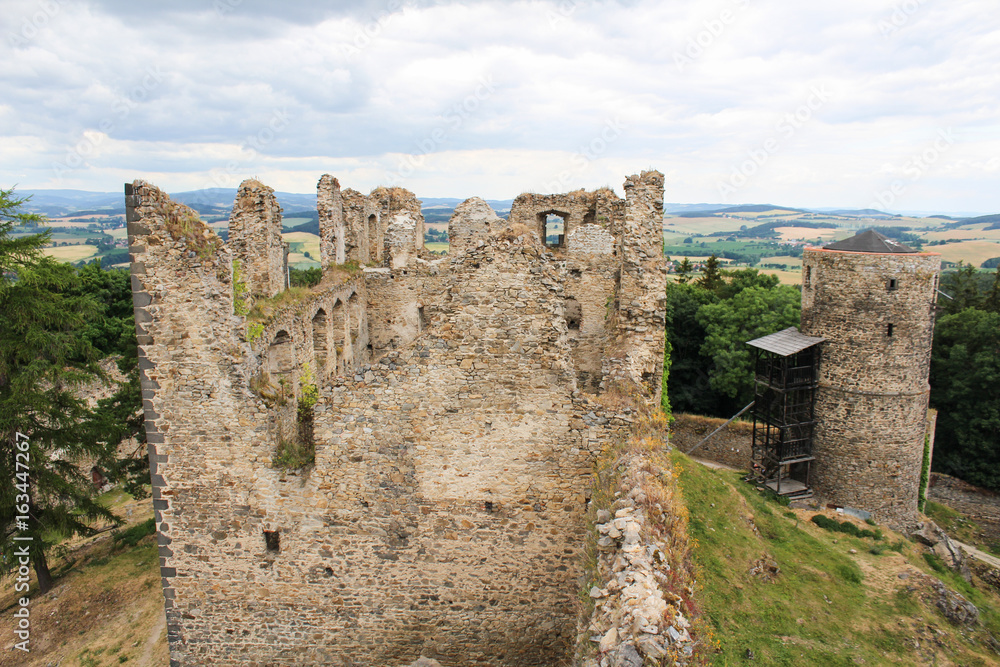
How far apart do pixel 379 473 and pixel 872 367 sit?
67.9 feet

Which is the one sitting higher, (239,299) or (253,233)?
→ (253,233)

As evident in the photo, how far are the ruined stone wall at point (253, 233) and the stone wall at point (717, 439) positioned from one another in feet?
64.1

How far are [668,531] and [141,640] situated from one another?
36.3 ft

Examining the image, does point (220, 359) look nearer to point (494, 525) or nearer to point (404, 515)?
Result: point (404, 515)

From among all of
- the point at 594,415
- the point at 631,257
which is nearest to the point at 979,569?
the point at 631,257

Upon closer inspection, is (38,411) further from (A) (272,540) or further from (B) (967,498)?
(B) (967,498)

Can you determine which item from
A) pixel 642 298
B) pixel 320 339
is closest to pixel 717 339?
pixel 642 298

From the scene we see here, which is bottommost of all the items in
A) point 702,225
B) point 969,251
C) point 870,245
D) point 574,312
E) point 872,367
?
point 872,367

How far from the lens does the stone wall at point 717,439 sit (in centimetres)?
2550

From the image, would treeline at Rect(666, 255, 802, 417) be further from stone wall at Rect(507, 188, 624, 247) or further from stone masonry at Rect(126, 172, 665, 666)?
stone masonry at Rect(126, 172, 665, 666)

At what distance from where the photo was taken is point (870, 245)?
70.7ft

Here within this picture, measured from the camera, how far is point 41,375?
13.1 metres

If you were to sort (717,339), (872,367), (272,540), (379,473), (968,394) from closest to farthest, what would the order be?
(379,473) → (272,540) → (872,367) → (968,394) → (717,339)

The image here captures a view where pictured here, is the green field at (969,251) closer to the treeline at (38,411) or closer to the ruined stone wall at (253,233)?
the ruined stone wall at (253,233)
